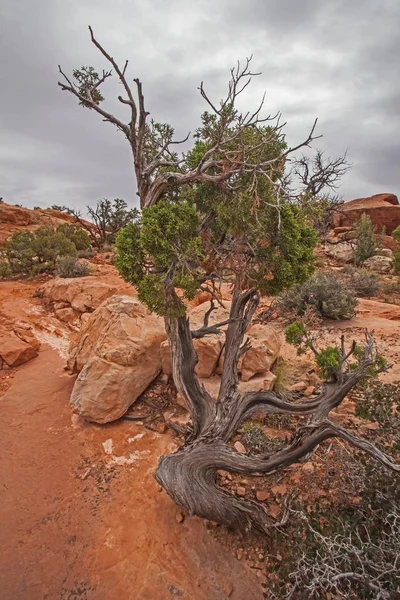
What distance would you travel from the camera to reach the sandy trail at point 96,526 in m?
3.20

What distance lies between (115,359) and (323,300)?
643 cm

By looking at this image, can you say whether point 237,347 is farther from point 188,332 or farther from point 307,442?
point 307,442

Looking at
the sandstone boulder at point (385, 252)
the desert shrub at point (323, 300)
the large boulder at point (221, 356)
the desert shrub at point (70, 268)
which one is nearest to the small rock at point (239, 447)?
the large boulder at point (221, 356)

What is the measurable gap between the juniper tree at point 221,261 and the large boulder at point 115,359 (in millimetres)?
1569

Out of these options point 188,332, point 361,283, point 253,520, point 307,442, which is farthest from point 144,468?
point 361,283

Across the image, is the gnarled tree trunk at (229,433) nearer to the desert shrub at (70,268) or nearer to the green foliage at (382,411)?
the green foliage at (382,411)

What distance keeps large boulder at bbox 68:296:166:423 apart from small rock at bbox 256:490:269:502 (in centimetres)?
274

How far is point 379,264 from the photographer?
19.1m

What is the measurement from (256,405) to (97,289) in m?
8.37

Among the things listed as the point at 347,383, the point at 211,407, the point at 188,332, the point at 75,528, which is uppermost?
the point at 188,332

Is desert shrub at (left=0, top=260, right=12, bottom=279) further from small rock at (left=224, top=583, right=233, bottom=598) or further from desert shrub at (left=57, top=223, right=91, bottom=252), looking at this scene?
small rock at (left=224, top=583, right=233, bottom=598)

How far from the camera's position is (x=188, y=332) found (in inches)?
186

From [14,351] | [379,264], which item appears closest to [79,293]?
[14,351]

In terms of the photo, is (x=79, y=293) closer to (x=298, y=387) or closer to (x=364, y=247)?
(x=298, y=387)
